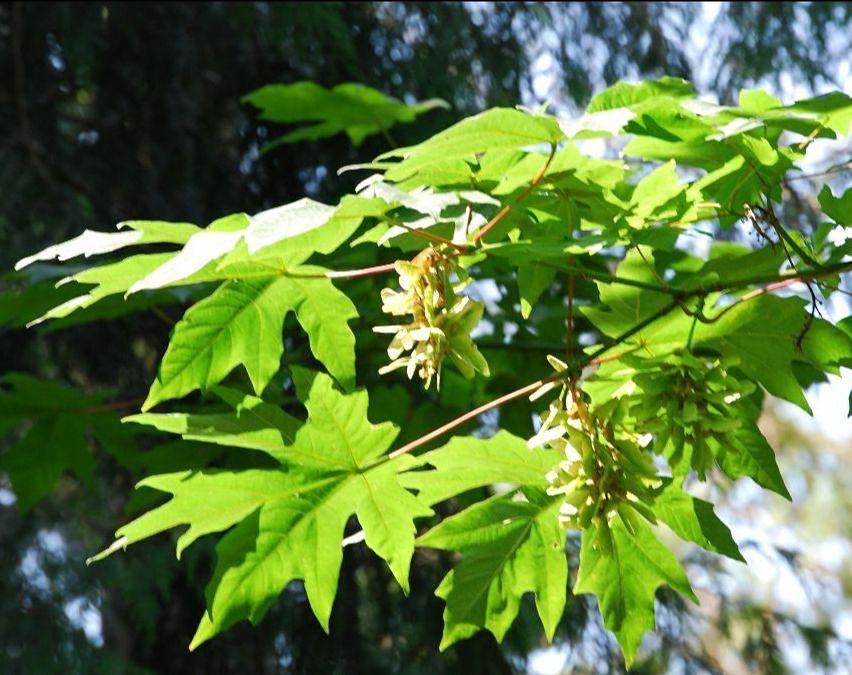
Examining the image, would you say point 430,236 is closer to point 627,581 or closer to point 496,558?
point 496,558

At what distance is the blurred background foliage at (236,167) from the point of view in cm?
256

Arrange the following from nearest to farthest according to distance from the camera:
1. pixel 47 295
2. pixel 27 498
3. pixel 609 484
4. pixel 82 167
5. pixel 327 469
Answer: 1. pixel 609 484
2. pixel 327 469
3. pixel 47 295
4. pixel 27 498
5. pixel 82 167

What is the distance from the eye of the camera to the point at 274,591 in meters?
1.24

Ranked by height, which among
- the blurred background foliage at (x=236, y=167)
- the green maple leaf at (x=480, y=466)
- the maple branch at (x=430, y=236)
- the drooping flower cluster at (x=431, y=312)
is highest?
the maple branch at (x=430, y=236)

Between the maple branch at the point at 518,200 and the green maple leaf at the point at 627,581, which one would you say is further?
the green maple leaf at the point at 627,581

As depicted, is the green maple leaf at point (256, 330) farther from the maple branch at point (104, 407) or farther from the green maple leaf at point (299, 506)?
the maple branch at point (104, 407)

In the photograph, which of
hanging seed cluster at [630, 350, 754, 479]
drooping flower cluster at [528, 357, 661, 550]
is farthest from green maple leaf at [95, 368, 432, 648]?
hanging seed cluster at [630, 350, 754, 479]

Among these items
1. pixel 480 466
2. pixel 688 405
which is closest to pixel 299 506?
pixel 480 466

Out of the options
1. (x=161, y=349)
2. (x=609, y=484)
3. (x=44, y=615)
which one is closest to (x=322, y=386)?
(x=609, y=484)

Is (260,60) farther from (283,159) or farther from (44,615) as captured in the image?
Answer: (44,615)

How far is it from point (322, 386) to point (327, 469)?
0.30 feet

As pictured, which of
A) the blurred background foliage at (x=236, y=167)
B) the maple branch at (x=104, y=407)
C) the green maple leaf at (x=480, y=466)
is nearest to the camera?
the green maple leaf at (x=480, y=466)

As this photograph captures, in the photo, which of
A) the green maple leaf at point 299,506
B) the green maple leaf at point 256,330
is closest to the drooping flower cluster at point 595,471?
the green maple leaf at point 299,506

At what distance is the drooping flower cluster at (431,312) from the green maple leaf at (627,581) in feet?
1.07
